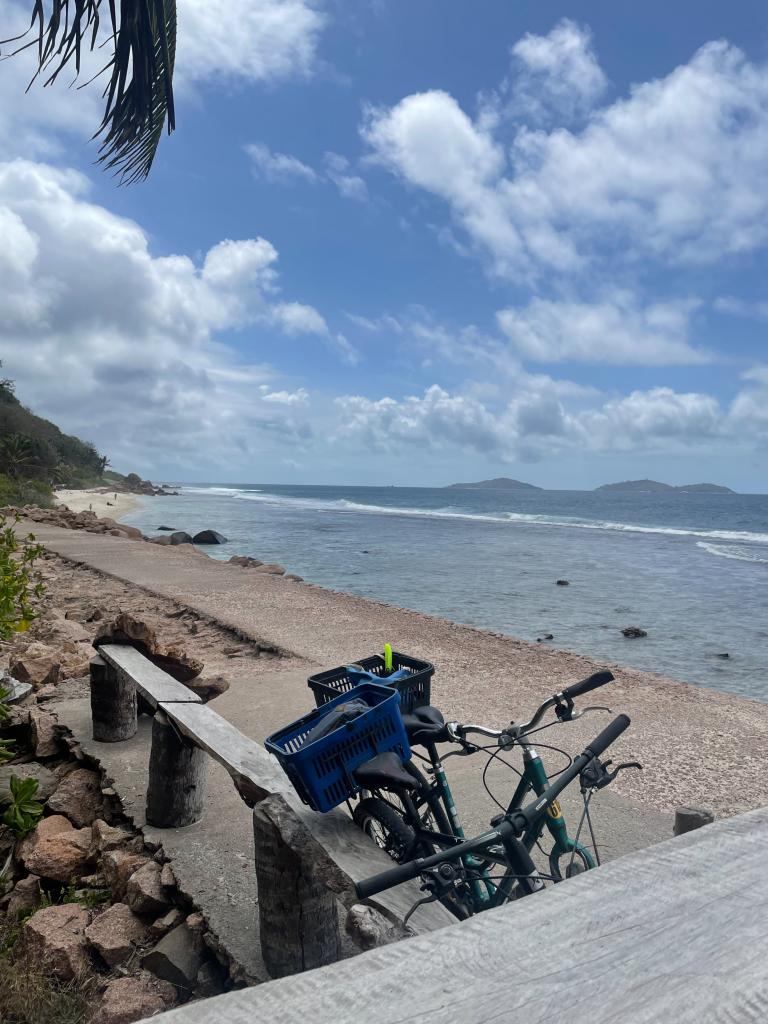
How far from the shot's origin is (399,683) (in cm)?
254

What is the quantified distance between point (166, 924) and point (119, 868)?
524 mm

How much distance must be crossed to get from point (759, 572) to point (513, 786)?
21764 mm

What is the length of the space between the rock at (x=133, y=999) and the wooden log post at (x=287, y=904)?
442mm

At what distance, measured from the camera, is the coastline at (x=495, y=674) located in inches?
199

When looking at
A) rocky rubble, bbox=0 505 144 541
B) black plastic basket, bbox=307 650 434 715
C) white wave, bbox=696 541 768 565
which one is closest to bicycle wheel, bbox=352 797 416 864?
black plastic basket, bbox=307 650 434 715

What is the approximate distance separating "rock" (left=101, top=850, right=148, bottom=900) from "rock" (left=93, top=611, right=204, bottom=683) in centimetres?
161

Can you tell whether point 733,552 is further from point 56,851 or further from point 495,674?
point 56,851

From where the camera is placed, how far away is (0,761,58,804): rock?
14.9ft

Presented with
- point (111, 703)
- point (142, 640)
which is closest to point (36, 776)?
point (111, 703)

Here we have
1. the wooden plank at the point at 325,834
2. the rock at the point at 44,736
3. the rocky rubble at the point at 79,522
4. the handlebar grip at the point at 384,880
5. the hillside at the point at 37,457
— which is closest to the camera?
the handlebar grip at the point at 384,880

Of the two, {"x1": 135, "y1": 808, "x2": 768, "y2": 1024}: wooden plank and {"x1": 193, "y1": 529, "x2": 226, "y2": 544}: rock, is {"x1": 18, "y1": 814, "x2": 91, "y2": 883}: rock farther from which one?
{"x1": 193, "y1": 529, "x2": 226, "y2": 544}: rock

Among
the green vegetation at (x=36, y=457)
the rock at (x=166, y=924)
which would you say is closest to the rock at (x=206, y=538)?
the green vegetation at (x=36, y=457)

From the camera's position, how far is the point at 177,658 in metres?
5.36

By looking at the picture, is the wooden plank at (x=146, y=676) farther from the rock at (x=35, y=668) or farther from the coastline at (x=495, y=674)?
the rock at (x=35, y=668)
